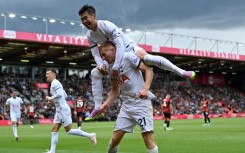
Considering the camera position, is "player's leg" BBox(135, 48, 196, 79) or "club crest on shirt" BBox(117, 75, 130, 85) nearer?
"player's leg" BBox(135, 48, 196, 79)

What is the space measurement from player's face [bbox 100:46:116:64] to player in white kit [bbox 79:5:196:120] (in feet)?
0.37

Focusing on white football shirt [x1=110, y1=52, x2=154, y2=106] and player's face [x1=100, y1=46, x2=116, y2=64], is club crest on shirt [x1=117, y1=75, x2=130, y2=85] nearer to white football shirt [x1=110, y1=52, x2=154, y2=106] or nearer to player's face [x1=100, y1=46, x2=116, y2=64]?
white football shirt [x1=110, y1=52, x2=154, y2=106]

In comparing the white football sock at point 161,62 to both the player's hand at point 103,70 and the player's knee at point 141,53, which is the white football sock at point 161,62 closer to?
the player's knee at point 141,53

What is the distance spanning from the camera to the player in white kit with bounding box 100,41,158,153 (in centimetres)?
791

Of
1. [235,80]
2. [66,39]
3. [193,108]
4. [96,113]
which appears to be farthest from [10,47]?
[235,80]

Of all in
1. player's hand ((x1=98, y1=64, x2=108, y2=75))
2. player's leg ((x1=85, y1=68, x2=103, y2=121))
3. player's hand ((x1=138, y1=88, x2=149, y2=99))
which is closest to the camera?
player's hand ((x1=138, y1=88, x2=149, y2=99))

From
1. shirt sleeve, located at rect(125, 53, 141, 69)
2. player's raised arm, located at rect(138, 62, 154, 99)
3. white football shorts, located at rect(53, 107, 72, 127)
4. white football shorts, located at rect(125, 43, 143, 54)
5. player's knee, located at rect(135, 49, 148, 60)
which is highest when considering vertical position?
white football shorts, located at rect(125, 43, 143, 54)

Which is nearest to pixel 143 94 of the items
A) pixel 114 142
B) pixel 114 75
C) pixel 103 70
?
pixel 114 75

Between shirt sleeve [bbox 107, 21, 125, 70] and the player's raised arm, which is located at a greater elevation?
shirt sleeve [bbox 107, 21, 125, 70]

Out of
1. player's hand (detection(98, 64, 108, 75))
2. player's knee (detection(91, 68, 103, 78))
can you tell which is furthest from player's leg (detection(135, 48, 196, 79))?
player's knee (detection(91, 68, 103, 78))

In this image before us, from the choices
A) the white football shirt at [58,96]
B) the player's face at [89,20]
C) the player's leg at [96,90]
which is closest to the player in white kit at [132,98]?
the player's face at [89,20]

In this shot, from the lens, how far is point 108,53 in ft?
26.8

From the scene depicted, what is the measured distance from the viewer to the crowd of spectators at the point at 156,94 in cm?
5088

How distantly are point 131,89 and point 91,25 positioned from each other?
139cm
